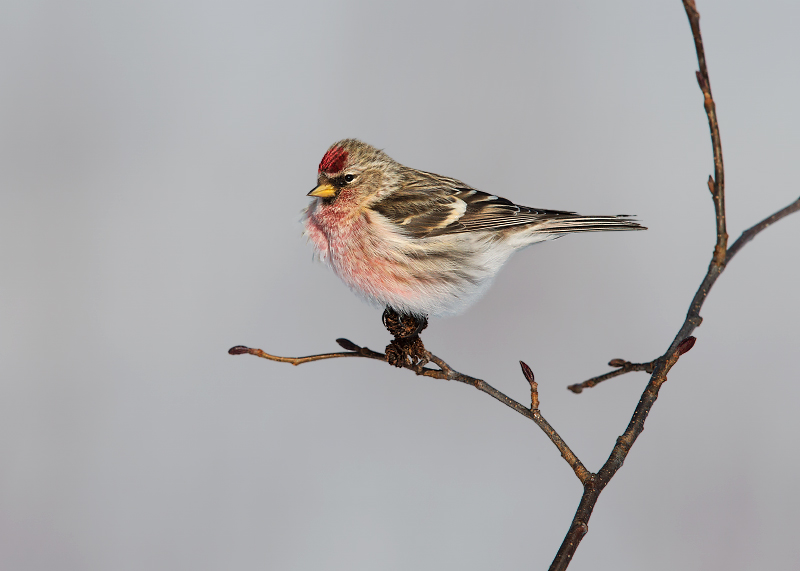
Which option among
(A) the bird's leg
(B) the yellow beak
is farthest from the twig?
(B) the yellow beak

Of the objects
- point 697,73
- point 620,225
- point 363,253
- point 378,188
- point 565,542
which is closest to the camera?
point 697,73

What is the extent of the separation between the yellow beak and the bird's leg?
1.42 ft

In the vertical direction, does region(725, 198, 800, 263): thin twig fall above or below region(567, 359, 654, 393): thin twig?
above

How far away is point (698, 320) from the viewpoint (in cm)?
115

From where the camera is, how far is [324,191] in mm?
Answer: 1882

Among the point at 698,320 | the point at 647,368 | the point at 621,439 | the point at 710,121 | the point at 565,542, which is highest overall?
the point at 710,121

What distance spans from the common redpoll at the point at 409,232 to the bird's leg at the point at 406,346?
0.09 meters

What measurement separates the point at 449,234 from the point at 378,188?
0.27 m

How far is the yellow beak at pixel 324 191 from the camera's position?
73.2 inches

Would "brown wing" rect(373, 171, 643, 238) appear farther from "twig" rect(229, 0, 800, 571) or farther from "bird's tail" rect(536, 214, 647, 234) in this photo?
"twig" rect(229, 0, 800, 571)

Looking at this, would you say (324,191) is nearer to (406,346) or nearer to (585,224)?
(406,346)

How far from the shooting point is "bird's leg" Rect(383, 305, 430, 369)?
154 cm

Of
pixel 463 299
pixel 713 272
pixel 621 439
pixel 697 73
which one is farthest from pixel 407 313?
pixel 697 73

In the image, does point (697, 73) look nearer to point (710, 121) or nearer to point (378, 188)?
point (710, 121)
